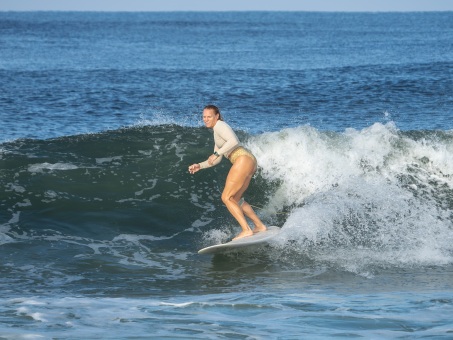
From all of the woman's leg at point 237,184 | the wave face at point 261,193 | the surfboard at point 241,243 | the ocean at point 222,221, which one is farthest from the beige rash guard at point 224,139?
the wave face at point 261,193

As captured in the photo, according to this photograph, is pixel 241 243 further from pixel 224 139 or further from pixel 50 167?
pixel 50 167

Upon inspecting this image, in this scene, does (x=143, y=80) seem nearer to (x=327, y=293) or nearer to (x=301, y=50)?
(x=301, y=50)

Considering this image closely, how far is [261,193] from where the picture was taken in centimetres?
1525

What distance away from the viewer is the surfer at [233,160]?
37.3 feet

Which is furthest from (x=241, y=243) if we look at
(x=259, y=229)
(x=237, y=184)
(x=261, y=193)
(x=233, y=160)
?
(x=261, y=193)

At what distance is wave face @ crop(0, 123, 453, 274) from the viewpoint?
12.3 m

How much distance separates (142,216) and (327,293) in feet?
16.0

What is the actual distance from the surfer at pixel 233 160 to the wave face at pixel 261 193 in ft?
2.75

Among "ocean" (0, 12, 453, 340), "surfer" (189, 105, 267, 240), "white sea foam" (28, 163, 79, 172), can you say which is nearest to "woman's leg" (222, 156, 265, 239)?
"surfer" (189, 105, 267, 240)

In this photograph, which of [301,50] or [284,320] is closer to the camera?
[284,320]

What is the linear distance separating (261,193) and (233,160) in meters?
3.61

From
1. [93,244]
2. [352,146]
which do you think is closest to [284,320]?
[93,244]

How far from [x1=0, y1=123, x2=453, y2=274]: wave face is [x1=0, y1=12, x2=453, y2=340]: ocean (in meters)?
0.04

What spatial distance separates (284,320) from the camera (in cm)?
852
